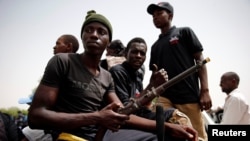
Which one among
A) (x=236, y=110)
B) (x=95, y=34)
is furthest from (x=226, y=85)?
(x=95, y=34)

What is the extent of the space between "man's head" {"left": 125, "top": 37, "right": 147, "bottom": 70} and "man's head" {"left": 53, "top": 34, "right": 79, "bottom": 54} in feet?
3.07

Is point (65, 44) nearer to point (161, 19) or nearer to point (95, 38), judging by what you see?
point (161, 19)

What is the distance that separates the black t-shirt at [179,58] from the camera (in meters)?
3.35

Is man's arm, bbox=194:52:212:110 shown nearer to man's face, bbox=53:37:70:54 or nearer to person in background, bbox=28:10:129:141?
person in background, bbox=28:10:129:141

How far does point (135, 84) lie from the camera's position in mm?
3064

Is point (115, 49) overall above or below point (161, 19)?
below

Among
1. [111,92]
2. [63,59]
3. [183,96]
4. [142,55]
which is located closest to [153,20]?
[142,55]

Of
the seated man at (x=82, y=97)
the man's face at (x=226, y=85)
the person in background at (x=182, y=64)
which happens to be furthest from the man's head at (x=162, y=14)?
the man's face at (x=226, y=85)

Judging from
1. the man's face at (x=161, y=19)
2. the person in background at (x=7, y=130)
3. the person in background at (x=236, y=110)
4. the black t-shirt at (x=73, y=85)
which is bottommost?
→ the person in background at (x=236, y=110)

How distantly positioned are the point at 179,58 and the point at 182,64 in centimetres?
9

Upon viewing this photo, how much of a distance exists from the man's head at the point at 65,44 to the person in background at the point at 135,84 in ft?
3.07

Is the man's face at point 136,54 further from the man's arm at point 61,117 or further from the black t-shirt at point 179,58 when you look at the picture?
the man's arm at point 61,117

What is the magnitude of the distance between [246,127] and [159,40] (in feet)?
5.63

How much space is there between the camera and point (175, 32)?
3.57 m
